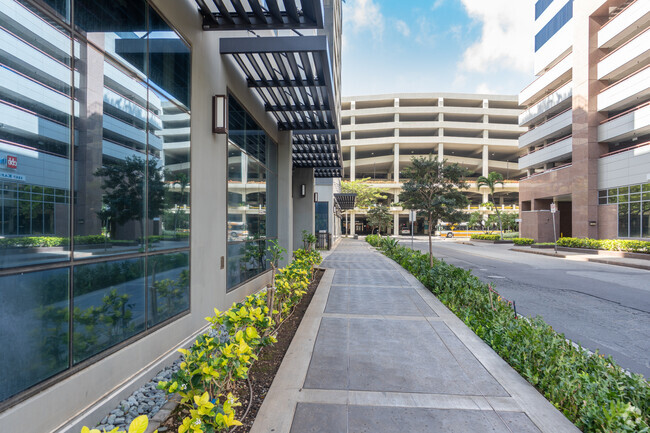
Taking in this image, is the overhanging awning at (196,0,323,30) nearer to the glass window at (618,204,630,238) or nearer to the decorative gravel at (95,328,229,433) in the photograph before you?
the decorative gravel at (95,328,229,433)

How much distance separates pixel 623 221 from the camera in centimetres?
2442

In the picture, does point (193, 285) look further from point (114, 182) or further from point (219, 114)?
point (219, 114)

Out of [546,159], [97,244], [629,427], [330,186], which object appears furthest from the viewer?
[546,159]

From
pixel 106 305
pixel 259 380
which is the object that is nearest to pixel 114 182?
pixel 106 305

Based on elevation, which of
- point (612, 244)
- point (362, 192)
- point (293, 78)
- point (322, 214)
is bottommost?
point (612, 244)

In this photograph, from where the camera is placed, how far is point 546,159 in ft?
110

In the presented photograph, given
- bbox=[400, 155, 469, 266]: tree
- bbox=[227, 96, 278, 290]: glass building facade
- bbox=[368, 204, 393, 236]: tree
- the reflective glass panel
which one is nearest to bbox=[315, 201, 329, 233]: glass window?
bbox=[400, 155, 469, 266]: tree

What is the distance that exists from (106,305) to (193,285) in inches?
73.4

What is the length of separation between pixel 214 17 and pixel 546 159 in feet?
123

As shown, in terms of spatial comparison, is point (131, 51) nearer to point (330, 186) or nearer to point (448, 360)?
point (448, 360)

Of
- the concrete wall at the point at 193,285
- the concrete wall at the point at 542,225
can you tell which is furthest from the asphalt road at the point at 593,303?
the concrete wall at the point at 542,225

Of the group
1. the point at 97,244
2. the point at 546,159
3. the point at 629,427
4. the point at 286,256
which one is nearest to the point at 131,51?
the point at 97,244

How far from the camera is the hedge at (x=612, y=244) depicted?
19.7 m

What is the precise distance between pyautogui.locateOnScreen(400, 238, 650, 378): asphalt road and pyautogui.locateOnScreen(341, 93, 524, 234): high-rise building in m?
47.6
